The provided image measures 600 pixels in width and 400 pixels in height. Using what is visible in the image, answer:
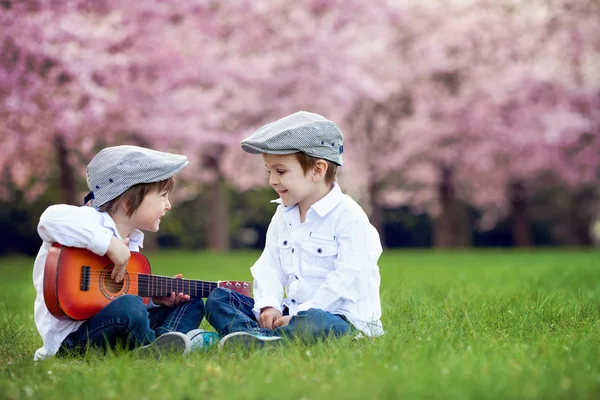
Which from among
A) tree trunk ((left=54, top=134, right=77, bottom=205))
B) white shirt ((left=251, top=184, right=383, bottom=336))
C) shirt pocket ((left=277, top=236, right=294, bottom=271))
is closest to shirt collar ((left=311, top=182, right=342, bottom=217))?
white shirt ((left=251, top=184, right=383, bottom=336))

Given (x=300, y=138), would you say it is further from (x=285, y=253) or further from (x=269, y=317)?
(x=269, y=317)

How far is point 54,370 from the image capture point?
268 centimetres

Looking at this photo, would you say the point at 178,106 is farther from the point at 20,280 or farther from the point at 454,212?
the point at 454,212

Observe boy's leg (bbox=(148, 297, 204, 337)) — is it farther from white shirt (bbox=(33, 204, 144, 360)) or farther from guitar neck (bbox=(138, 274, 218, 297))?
white shirt (bbox=(33, 204, 144, 360))

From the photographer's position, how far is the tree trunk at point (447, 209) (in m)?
19.2

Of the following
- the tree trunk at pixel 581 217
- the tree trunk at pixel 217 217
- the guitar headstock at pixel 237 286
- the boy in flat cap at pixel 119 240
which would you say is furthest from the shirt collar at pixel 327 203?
the tree trunk at pixel 581 217

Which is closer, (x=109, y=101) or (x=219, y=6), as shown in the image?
(x=109, y=101)

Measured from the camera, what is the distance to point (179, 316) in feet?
11.5

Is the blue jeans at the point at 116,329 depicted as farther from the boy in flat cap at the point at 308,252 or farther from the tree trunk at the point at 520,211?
the tree trunk at the point at 520,211

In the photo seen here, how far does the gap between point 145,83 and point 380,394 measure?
37.5ft

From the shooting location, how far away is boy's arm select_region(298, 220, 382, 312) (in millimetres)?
3191

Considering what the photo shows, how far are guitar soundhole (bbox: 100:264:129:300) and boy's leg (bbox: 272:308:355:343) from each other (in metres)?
0.76

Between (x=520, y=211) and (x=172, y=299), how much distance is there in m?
18.0

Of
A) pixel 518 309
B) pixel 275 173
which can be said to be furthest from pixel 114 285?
pixel 518 309
